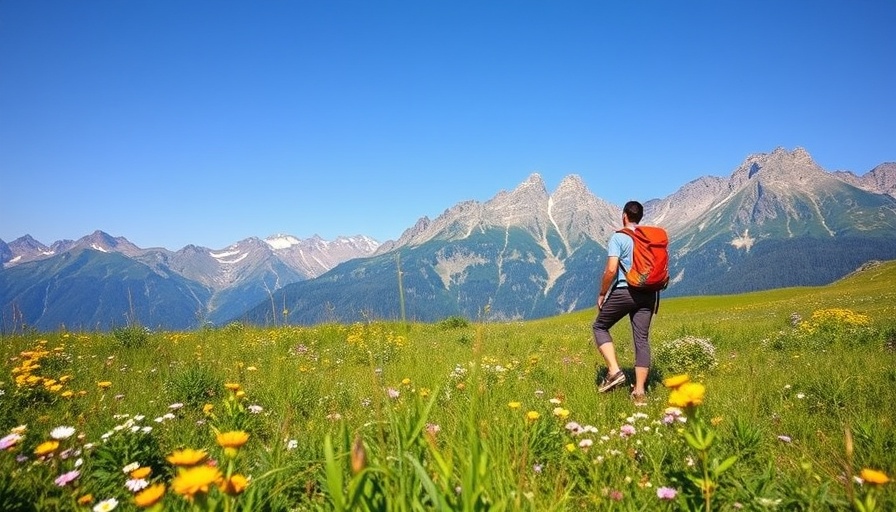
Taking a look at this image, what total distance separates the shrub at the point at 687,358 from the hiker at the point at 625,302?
7.32 ft

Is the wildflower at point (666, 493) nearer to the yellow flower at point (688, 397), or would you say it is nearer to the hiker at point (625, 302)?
the yellow flower at point (688, 397)

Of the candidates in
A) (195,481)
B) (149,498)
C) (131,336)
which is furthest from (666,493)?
(131,336)

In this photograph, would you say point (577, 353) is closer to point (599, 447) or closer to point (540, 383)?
point (540, 383)

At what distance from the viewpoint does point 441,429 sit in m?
3.86

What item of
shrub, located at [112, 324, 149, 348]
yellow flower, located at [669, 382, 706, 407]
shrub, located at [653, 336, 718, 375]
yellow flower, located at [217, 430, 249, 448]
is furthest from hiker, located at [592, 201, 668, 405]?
shrub, located at [112, 324, 149, 348]

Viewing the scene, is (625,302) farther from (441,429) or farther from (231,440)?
(231,440)

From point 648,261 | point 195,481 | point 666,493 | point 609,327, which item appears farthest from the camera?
point 609,327

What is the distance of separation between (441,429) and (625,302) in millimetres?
4065

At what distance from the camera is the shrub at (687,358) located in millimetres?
8508

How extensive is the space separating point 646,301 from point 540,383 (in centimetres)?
199

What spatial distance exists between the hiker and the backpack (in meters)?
0.02

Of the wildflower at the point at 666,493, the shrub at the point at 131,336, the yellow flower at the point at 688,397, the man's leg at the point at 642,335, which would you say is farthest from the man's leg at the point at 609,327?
the shrub at the point at 131,336

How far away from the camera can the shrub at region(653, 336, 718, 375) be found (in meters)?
8.51

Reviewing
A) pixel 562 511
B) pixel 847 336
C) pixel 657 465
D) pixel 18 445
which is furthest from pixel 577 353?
pixel 18 445
